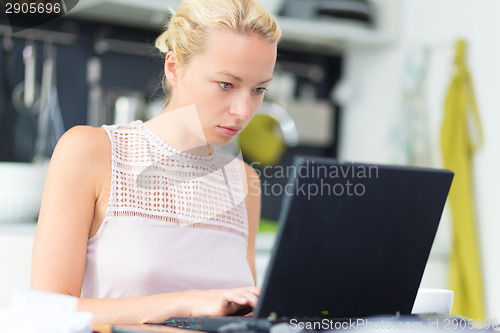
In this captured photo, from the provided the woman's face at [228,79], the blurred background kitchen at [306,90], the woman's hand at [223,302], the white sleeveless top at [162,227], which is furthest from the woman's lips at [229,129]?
the blurred background kitchen at [306,90]

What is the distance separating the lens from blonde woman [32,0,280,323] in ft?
3.11

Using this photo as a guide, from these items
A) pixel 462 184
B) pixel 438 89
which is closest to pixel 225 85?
pixel 462 184

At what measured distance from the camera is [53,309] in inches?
25.3

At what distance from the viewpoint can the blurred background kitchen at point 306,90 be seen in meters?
2.07

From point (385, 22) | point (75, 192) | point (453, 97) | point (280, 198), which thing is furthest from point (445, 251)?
point (75, 192)

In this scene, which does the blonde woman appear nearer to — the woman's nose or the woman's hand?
the woman's nose

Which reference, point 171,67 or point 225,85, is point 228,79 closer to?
point 225,85

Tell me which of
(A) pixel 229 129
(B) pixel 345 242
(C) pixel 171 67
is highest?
(C) pixel 171 67

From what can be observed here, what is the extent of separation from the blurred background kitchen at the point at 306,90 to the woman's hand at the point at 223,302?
1.03m

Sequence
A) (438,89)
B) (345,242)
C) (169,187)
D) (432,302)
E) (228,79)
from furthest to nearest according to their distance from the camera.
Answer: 1. (438,89)
2. (169,187)
3. (228,79)
4. (432,302)
5. (345,242)

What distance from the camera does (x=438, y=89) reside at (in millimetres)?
2312

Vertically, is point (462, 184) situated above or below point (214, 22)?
below

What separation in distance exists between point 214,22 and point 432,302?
24.0 inches

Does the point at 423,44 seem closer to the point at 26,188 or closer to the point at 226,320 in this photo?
the point at 26,188
